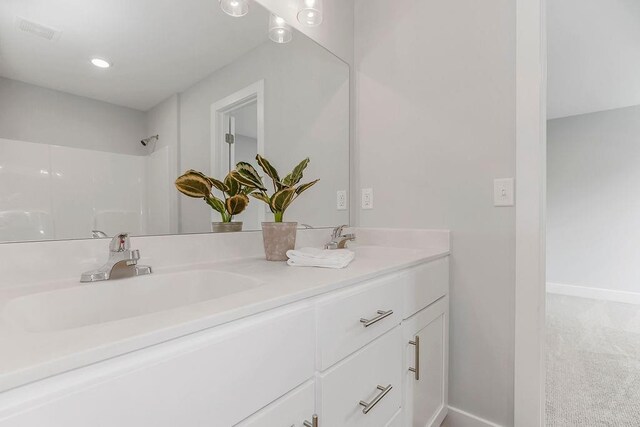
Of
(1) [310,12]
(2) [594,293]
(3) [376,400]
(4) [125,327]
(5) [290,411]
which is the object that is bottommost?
(2) [594,293]

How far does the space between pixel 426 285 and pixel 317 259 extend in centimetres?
51

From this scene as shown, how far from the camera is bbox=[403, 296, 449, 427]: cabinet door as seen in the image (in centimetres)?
112

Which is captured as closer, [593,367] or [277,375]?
[277,375]

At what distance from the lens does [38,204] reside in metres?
0.80

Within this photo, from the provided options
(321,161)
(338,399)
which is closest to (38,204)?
(338,399)

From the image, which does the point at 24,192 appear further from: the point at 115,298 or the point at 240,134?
the point at 240,134

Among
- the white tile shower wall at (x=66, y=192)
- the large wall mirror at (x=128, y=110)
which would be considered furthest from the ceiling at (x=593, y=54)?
the white tile shower wall at (x=66, y=192)

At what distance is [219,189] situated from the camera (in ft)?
3.87

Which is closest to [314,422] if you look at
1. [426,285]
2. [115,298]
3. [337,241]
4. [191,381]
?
[191,381]

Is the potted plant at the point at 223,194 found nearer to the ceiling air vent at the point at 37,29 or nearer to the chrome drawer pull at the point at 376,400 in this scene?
the ceiling air vent at the point at 37,29

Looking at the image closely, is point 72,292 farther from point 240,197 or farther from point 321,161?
point 321,161

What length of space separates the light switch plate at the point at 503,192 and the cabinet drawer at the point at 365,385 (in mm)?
729

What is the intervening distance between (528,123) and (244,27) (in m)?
1.21

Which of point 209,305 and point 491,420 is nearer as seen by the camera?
point 209,305
